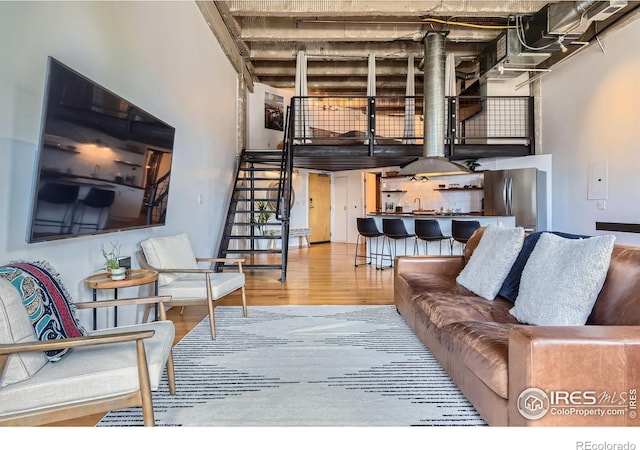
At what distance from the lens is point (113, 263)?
229cm

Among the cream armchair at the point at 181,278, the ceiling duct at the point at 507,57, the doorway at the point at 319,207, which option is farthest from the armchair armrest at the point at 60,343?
the doorway at the point at 319,207

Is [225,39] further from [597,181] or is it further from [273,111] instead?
[597,181]

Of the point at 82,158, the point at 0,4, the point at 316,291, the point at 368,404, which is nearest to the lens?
the point at 0,4

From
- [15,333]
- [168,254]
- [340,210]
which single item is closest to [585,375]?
[15,333]

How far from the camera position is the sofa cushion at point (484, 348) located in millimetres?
1432

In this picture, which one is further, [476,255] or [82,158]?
[476,255]

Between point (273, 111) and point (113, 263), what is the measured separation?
7.20 m

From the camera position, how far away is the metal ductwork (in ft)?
18.9

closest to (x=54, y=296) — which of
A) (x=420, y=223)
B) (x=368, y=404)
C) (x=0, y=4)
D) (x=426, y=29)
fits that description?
(x=0, y=4)

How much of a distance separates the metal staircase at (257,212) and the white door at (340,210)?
117 inches

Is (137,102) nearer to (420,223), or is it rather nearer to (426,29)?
(420,223)

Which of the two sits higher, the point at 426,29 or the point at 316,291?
the point at 426,29

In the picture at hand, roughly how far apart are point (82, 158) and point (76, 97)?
338mm

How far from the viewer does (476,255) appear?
2918 mm
